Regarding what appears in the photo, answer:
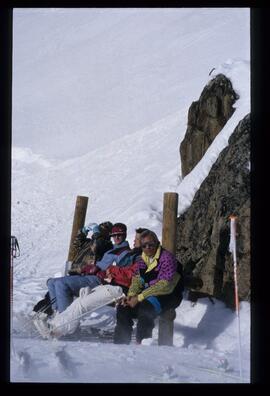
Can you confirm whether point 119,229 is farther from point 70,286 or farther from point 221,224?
point 221,224

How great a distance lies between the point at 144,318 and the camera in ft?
22.1

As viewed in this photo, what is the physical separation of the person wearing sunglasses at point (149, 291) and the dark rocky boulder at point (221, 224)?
40.8 inches

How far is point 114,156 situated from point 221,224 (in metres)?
11.6

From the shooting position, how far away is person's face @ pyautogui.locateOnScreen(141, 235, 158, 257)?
267 inches

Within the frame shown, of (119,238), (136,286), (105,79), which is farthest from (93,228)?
(105,79)

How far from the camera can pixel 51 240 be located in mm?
14250

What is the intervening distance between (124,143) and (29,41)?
10.7 feet

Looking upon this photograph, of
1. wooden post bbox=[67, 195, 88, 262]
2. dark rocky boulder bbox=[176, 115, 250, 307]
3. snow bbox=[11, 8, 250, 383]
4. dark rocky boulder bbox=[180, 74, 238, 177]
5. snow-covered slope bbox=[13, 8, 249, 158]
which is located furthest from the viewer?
snow-covered slope bbox=[13, 8, 249, 158]

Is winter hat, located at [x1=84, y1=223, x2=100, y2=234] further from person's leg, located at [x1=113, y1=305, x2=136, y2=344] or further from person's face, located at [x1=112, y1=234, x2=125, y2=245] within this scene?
person's leg, located at [x1=113, y1=305, x2=136, y2=344]

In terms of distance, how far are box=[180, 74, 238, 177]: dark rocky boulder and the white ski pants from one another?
3.56 meters

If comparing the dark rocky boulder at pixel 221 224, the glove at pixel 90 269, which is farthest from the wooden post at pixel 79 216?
the glove at pixel 90 269

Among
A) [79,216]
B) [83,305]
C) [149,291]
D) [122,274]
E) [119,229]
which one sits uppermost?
[79,216]

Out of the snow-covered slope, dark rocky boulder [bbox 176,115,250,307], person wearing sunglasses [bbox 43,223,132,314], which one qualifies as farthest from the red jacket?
the snow-covered slope

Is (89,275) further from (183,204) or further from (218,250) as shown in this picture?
(183,204)
